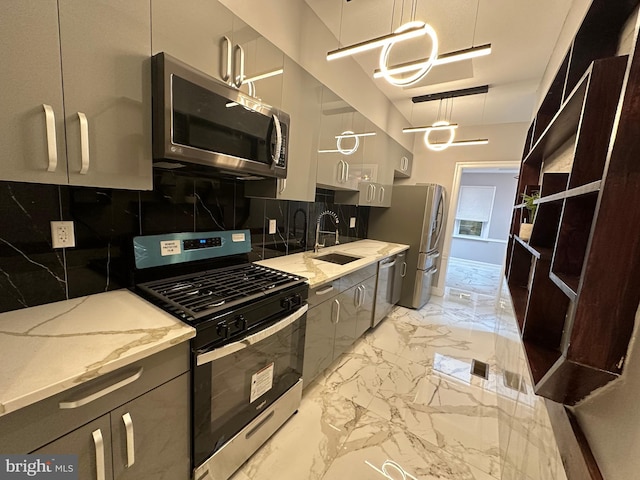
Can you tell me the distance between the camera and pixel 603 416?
58cm

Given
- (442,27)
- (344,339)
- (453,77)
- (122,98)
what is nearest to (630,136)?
(122,98)

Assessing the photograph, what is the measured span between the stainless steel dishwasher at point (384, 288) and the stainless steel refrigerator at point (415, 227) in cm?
50

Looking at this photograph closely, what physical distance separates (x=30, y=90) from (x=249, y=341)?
118cm

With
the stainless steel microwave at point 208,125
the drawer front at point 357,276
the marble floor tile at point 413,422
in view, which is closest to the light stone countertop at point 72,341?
the stainless steel microwave at point 208,125

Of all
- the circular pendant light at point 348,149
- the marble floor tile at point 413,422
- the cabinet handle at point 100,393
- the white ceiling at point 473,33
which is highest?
the white ceiling at point 473,33

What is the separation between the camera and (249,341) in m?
1.26

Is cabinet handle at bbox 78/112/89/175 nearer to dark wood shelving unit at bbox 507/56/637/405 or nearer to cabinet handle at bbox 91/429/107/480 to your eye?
cabinet handle at bbox 91/429/107/480

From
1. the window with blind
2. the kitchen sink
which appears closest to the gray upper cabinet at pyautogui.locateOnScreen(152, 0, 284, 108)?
the kitchen sink

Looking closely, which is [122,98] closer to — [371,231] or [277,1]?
[277,1]

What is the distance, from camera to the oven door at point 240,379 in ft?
3.67

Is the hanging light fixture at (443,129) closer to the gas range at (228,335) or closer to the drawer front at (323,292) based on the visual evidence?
the drawer front at (323,292)

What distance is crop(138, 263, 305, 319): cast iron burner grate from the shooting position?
45.6 inches

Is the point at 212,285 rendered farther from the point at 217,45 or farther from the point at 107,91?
the point at 217,45

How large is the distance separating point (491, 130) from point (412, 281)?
Result: 8.77 ft
